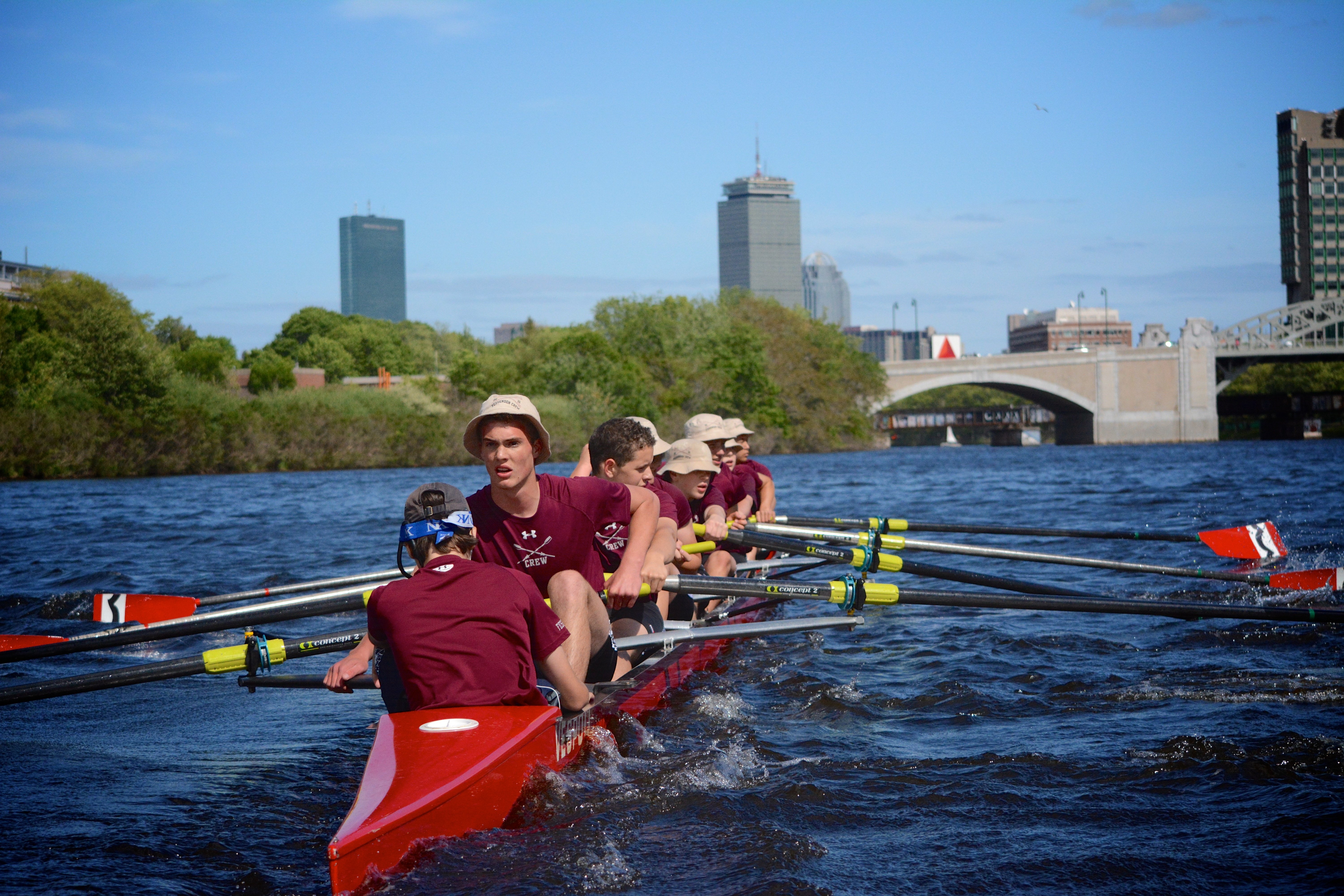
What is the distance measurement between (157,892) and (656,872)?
1.72 meters

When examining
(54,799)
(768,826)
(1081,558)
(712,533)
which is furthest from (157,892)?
(1081,558)

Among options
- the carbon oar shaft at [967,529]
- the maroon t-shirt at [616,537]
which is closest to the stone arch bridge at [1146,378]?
the carbon oar shaft at [967,529]

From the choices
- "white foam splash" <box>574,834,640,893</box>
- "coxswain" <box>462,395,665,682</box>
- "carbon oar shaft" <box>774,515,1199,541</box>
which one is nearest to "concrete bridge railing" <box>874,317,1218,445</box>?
"carbon oar shaft" <box>774,515,1199,541</box>

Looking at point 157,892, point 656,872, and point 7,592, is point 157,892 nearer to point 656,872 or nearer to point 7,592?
point 656,872

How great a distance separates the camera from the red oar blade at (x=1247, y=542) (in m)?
11.7

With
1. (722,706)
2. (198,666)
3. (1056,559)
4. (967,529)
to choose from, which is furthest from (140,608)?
(967,529)

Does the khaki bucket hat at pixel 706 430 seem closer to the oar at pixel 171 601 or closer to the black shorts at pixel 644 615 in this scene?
the black shorts at pixel 644 615

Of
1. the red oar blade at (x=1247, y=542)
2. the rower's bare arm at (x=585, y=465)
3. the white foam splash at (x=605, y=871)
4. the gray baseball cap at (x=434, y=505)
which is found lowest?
the white foam splash at (x=605, y=871)

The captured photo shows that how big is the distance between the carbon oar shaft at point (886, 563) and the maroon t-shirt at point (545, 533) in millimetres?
2724

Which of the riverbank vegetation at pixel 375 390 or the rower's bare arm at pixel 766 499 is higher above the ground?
the riverbank vegetation at pixel 375 390

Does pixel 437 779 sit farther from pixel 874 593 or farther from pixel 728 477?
pixel 728 477

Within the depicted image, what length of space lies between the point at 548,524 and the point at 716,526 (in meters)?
3.03

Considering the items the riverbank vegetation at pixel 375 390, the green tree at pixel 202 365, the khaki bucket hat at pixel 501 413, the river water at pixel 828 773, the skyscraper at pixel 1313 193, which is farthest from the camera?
the skyscraper at pixel 1313 193

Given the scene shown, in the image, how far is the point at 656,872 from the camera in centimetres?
385
